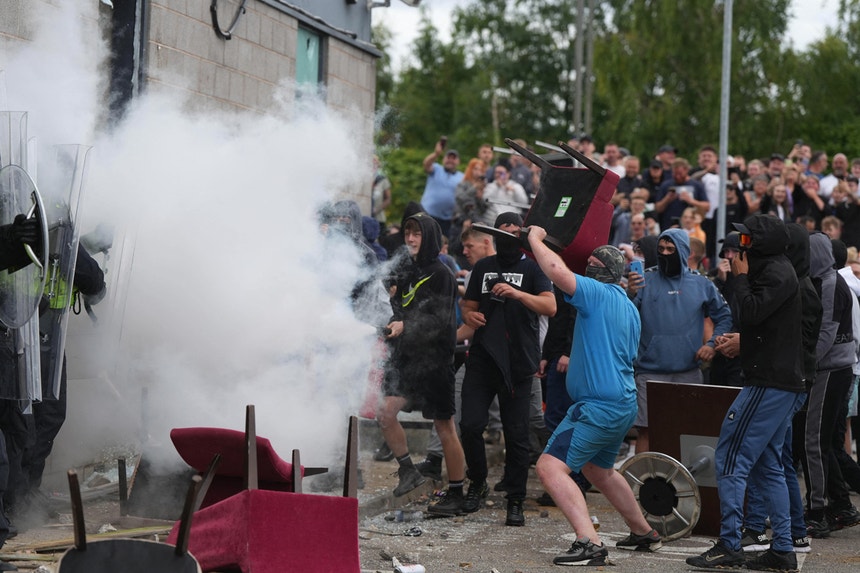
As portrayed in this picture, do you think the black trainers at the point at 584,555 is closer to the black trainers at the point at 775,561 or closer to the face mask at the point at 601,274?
the black trainers at the point at 775,561

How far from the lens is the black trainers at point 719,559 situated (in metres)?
6.55

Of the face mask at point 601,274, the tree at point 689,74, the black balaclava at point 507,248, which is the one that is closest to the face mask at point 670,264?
the black balaclava at point 507,248

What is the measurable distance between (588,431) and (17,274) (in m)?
3.16

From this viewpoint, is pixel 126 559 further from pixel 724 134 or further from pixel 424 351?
pixel 724 134

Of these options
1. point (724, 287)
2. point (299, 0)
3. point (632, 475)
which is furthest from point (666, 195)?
point (632, 475)

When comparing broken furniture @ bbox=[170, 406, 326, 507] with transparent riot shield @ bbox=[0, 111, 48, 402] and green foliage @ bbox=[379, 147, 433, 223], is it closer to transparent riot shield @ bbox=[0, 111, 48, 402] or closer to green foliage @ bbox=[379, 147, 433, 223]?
transparent riot shield @ bbox=[0, 111, 48, 402]

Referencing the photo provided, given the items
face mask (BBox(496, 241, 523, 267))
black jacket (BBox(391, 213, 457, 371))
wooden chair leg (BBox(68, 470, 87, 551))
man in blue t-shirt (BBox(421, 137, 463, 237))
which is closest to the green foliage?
man in blue t-shirt (BBox(421, 137, 463, 237))

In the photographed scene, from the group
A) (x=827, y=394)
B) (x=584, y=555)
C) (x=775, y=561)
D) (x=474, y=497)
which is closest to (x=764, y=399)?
(x=775, y=561)

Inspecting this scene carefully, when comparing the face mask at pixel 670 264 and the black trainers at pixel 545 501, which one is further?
the black trainers at pixel 545 501

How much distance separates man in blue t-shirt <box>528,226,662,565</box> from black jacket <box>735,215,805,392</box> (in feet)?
2.16

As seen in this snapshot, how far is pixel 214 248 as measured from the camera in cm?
705

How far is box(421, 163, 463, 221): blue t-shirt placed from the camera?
46.1 feet

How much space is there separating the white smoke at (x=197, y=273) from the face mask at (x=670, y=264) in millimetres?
2441

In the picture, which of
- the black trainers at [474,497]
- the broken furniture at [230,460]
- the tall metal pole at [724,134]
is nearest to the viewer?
the broken furniture at [230,460]
